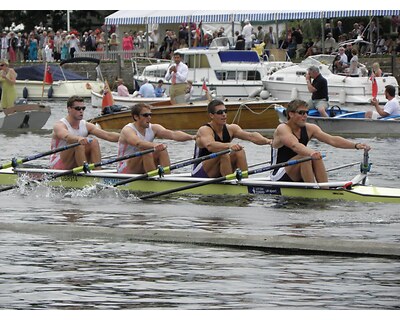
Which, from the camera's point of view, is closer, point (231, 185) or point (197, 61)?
point (231, 185)

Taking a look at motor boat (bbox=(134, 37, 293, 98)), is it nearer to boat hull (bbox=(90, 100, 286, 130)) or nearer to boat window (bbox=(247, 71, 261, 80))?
boat window (bbox=(247, 71, 261, 80))

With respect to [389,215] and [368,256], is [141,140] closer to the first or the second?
[389,215]

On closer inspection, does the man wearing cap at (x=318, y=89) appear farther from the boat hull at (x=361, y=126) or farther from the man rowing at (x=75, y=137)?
the man rowing at (x=75, y=137)

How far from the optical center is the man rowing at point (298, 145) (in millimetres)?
14266

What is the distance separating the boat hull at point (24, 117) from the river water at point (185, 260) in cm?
1205

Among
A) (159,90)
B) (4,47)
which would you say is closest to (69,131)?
(159,90)

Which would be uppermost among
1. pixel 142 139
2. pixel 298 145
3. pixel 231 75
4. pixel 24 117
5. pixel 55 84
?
pixel 298 145

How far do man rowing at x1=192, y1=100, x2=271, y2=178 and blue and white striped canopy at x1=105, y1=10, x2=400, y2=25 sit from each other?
71.6 ft

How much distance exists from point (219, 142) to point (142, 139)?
122 centimetres

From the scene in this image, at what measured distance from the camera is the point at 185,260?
34.7 ft

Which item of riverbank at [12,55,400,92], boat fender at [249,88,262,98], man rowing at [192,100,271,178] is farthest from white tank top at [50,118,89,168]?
riverbank at [12,55,400,92]

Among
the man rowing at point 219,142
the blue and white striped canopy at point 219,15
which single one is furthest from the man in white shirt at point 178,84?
the man rowing at point 219,142

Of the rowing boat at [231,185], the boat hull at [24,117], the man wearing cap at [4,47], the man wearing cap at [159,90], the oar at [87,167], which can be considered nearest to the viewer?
the rowing boat at [231,185]

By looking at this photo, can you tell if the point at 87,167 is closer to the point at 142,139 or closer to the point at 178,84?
the point at 142,139
